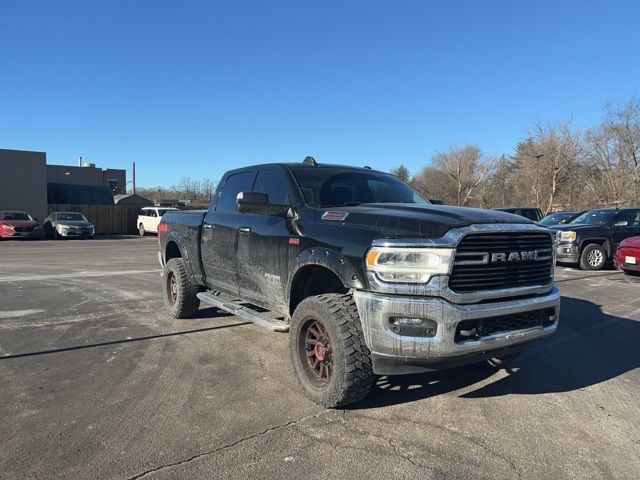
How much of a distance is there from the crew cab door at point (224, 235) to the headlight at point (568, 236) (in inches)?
421

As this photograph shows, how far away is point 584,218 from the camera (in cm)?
1526

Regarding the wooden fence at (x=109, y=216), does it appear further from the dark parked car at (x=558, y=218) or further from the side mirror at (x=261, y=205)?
the side mirror at (x=261, y=205)

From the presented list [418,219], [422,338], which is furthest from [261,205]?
[422,338]

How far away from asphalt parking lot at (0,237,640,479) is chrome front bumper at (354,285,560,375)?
0.52 metres

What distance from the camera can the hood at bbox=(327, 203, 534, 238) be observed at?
369 cm

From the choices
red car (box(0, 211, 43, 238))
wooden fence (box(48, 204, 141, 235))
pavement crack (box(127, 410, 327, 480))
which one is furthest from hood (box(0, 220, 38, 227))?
pavement crack (box(127, 410, 327, 480))

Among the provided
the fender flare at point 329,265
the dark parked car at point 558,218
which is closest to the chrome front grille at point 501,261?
the fender flare at point 329,265

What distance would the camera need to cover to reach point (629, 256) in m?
11.8

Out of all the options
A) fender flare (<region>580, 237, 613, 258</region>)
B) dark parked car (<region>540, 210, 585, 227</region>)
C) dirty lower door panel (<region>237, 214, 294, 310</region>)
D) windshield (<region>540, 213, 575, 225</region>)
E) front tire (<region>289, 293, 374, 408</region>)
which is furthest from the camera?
windshield (<region>540, 213, 575, 225</region>)

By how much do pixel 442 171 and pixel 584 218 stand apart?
64.7 metres

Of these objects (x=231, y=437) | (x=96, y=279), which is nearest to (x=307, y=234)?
(x=231, y=437)

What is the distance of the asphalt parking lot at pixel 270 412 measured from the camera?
3223mm

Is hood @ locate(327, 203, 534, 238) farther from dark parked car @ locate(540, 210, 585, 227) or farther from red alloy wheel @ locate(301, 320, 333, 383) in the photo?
dark parked car @ locate(540, 210, 585, 227)

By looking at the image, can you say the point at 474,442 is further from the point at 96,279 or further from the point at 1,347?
the point at 96,279
